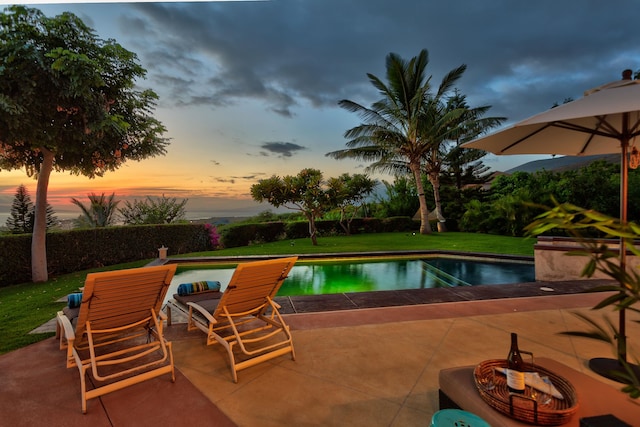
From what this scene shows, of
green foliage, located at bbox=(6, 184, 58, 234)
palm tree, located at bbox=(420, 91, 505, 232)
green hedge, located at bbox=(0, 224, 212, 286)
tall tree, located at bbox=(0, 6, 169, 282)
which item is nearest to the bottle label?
tall tree, located at bbox=(0, 6, 169, 282)

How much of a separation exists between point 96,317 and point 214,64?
43.2 ft

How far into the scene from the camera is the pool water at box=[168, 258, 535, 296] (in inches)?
302

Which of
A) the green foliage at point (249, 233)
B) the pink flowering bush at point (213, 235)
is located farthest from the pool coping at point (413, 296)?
the green foliage at point (249, 233)

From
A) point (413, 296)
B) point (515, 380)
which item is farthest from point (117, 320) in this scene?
point (413, 296)

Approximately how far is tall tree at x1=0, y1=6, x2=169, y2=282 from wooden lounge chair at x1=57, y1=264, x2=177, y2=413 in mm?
5341

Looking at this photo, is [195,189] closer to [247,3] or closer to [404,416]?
[247,3]

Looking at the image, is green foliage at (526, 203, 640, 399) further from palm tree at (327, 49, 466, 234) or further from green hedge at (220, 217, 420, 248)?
palm tree at (327, 49, 466, 234)

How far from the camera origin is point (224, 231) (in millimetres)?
15312

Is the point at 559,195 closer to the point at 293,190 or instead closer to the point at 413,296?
the point at 293,190

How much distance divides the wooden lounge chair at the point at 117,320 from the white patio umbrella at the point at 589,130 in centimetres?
327

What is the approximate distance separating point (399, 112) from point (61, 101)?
14.4 metres

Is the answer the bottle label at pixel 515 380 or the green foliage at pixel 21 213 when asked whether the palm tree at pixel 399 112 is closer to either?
the green foliage at pixel 21 213

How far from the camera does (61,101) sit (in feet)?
22.0

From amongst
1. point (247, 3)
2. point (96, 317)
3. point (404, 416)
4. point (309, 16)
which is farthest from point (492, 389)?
point (247, 3)
